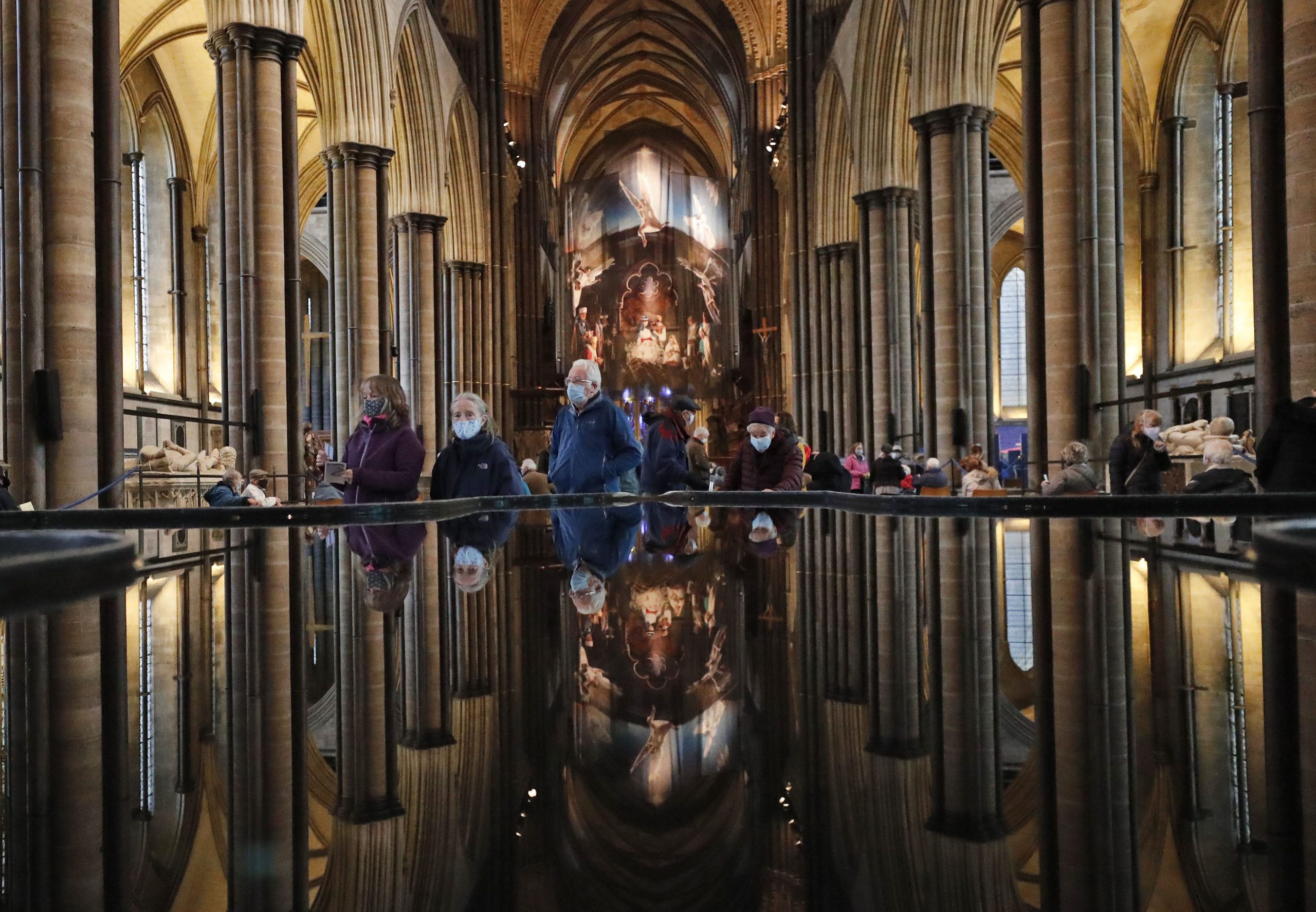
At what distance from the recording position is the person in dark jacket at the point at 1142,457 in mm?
8414

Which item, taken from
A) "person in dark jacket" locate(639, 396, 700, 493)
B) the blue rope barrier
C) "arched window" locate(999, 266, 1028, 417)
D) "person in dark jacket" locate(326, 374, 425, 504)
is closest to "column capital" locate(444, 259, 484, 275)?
"arched window" locate(999, 266, 1028, 417)

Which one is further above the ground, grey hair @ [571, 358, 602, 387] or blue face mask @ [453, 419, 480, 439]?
grey hair @ [571, 358, 602, 387]

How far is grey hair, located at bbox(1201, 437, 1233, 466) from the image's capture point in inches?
320

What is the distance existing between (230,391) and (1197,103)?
A: 61.9 feet

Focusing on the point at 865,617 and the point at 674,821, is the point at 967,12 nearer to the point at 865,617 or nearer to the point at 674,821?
the point at 865,617

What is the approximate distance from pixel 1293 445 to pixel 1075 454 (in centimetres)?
282

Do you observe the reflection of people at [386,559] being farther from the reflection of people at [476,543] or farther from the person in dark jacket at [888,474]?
the person in dark jacket at [888,474]

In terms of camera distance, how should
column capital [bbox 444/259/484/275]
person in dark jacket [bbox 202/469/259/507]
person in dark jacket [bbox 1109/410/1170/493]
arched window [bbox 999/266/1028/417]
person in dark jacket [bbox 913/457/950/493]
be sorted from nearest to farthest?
person in dark jacket [bbox 1109/410/1170/493], person in dark jacket [bbox 202/469/259/507], person in dark jacket [bbox 913/457/950/493], column capital [bbox 444/259/484/275], arched window [bbox 999/266/1028/417]

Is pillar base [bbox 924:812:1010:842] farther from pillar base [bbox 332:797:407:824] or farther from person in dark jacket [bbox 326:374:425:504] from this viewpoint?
person in dark jacket [bbox 326:374:425:504]

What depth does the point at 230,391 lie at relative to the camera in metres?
11.5

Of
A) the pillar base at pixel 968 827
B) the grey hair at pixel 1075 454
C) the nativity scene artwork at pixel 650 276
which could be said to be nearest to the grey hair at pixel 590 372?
the grey hair at pixel 1075 454

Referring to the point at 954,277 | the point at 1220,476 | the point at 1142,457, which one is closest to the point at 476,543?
the point at 1220,476

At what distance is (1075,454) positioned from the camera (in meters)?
9.23

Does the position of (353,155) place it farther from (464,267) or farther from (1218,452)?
(1218,452)
